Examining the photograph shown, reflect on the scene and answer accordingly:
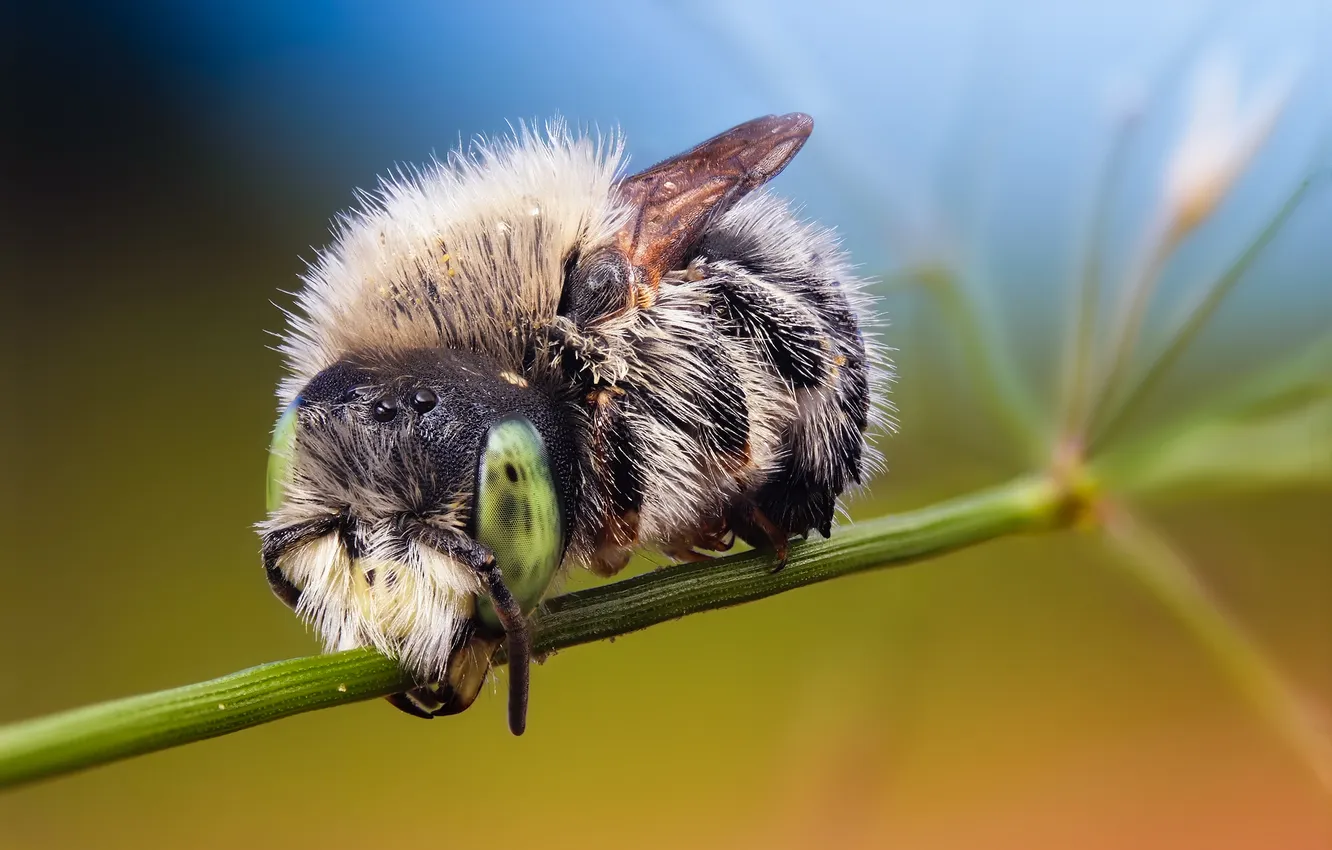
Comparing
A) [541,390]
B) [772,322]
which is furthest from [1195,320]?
[541,390]

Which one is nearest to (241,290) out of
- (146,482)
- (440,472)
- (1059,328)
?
(146,482)

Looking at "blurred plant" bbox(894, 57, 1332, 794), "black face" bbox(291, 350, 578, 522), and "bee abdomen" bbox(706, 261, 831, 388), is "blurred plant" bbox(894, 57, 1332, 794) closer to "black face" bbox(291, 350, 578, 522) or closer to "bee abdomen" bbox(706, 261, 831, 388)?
"bee abdomen" bbox(706, 261, 831, 388)

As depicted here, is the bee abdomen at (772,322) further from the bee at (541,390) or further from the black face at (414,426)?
the black face at (414,426)

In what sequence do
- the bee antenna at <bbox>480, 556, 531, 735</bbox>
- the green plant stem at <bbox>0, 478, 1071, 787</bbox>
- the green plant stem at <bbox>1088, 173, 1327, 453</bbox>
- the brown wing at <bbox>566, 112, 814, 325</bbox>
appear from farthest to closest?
the green plant stem at <bbox>1088, 173, 1327, 453</bbox> → the brown wing at <bbox>566, 112, 814, 325</bbox> → the bee antenna at <bbox>480, 556, 531, 735</bbox> → the green plant stem at <bbox>0, 478, 1071, 787</bbox>

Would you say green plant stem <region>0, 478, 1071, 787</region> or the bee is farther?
the bee

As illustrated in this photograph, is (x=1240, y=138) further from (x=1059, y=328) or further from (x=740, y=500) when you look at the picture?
(x=740, y=500)

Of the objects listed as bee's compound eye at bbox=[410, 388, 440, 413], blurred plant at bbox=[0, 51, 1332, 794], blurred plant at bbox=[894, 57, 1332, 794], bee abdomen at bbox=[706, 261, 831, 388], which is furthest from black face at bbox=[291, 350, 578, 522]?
blurred plant at bbox=[894, 57, 1332, 794]
